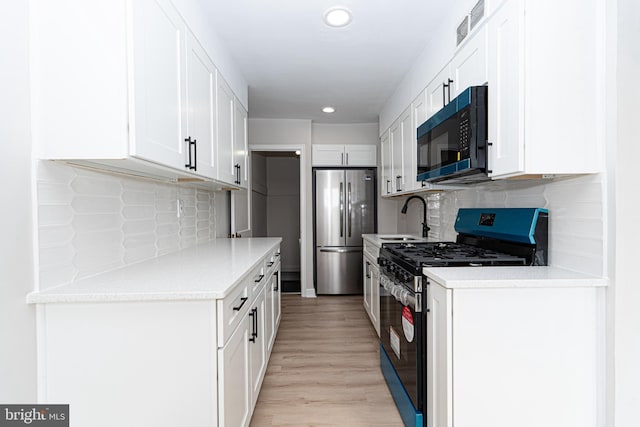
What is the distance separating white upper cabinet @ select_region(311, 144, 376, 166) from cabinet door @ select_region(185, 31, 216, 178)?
2.60 metres

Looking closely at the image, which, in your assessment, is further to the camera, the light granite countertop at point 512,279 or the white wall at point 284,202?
the white wall at point 284,202

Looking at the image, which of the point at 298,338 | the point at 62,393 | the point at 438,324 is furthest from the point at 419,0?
the point at 298,338

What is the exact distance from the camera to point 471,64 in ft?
6.14

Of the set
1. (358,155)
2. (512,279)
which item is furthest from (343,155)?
(512,279)

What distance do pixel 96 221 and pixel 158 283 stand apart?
0.48m

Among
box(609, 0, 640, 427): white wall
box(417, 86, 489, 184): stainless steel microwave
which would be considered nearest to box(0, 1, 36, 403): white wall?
box(417, 86, 489, 184): stainless steel microwave

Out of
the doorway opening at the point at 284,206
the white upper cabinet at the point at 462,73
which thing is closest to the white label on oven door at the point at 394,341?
the white upper cabinet at the point at 462,73

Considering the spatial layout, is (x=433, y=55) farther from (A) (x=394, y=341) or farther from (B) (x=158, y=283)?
(B) (x=158, y=283)

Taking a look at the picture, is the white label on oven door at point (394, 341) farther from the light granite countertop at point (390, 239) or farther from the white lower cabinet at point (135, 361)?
the white lower cabinet at point (135, 361)

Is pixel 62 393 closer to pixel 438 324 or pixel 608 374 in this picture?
pixel 438 324

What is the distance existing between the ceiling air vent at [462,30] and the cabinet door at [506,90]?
281mm

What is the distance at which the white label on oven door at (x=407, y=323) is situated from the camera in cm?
174

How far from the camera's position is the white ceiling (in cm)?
212

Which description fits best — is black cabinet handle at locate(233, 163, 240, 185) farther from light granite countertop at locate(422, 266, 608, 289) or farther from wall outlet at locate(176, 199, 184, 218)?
light granite countertop at locate(422, 266, 608, 289)
